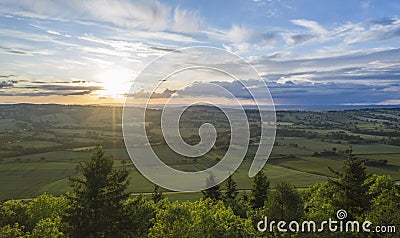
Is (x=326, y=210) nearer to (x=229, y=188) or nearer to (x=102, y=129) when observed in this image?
(x=229, y=188)

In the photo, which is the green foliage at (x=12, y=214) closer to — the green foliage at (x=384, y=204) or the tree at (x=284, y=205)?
the tree at (x=284, y=205)

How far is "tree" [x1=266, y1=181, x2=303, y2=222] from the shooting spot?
2508cm

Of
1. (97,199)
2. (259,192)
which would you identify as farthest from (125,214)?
(259,192)

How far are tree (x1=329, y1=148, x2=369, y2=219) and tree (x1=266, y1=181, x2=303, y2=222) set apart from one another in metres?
2.99

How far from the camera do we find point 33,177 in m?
56.4

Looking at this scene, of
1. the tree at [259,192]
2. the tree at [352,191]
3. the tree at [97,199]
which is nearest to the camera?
the tree at [97,199]

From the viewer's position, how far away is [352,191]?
24359mm

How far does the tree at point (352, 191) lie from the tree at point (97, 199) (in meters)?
15.9

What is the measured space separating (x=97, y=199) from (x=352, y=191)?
1820 centimetres

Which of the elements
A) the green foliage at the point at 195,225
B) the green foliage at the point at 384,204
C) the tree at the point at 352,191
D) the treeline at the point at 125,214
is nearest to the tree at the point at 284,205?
the treeline at the point at 125,214

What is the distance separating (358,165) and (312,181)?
33.5m

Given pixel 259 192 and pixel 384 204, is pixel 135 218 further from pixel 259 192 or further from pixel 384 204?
pixel 384 204

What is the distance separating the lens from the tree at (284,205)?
25078mm

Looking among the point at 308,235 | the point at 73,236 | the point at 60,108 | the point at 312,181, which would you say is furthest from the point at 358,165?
the point at 60,108
